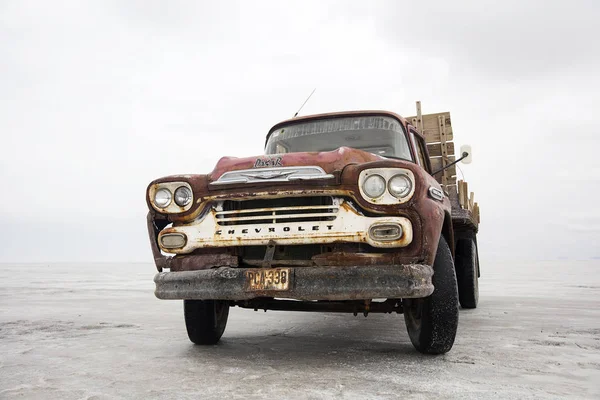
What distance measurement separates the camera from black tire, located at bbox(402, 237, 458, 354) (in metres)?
3.53

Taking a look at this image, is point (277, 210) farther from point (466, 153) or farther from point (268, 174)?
point (466, 153)

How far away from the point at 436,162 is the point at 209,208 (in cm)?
447

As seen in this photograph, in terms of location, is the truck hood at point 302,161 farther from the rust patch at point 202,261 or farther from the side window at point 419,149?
the side window at point 419,149

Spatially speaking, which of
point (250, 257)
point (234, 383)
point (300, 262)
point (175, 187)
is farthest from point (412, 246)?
point (175, 187)

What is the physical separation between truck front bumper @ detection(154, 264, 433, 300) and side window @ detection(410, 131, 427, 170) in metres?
1.88

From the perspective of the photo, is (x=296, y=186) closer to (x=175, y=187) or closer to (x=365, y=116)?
(x=175, y=187)

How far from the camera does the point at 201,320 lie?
4.24 meters

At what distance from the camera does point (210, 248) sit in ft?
12.1

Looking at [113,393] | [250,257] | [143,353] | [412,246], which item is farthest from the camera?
[143,353]

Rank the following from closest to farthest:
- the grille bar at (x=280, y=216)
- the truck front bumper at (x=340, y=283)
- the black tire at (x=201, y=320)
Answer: the truck front bumper at (x=340, y=283), the grille bar at (x=280, y=216), the black tire at (x=201, y=320)

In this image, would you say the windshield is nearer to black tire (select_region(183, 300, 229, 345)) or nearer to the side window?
the side window

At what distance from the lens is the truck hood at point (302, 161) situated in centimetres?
355

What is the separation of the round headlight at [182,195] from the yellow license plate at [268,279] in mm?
740

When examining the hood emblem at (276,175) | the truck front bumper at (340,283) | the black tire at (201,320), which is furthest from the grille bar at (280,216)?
the black tire at (201,320)
